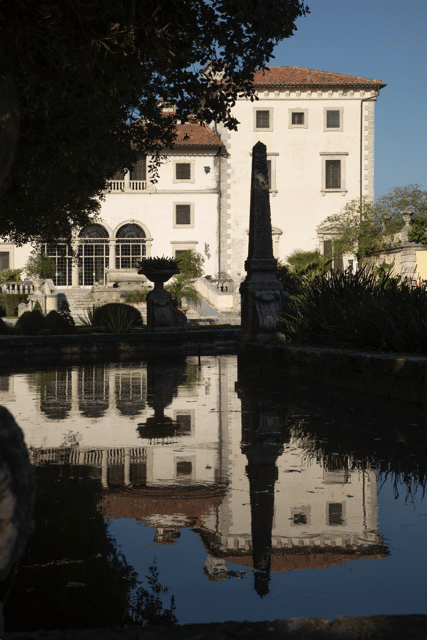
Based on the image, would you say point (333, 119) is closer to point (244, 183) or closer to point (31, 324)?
point (244, 183)

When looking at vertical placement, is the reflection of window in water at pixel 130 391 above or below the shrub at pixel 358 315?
below

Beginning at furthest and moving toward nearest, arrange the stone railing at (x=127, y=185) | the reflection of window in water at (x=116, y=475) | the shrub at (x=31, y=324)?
the stone railing at (x=127, y=185)
the shrub at (x=31, y=324)
the reflection of window in water at (x=116, y=475)

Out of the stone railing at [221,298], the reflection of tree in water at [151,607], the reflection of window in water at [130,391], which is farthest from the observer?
Result: the stone railing at [221,298]

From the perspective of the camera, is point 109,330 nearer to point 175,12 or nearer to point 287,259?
point 175,12

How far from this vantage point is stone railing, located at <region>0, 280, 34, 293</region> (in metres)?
35.6

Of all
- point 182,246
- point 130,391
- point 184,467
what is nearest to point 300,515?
point 184,467

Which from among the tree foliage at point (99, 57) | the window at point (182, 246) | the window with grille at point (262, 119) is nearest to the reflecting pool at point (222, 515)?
the tree foliage at point (99, 57)

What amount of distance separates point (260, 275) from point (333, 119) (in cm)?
3560

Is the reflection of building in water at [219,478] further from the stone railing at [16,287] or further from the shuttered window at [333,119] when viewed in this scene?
the shuttered window at [333,119]

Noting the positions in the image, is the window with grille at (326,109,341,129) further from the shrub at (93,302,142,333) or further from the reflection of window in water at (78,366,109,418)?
the reflection of window in water at (78,366,109,418)

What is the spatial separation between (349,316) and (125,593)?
7441mm

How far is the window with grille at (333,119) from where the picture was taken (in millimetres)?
44812

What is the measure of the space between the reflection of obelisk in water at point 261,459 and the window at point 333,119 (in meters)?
39.1

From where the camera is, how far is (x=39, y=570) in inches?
104
